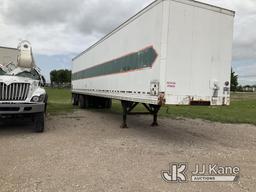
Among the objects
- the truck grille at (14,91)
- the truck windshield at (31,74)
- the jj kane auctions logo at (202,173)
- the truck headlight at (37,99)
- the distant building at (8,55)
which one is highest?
the distant building at (8,55)

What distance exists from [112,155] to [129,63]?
434cm

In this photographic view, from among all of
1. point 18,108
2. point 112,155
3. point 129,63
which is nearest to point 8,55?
point 18,108

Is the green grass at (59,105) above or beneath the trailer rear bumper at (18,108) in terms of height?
beneath

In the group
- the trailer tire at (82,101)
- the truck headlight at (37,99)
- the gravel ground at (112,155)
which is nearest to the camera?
the gravel ground at (112,155)

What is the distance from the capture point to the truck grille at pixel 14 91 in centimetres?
940

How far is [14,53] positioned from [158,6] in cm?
716

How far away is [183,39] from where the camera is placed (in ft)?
27.2

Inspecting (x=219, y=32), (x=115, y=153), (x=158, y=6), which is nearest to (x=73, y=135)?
(x=115, y=153)

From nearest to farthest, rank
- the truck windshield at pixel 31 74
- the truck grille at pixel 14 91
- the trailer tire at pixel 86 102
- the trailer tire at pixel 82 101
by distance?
the truck grille at pixel 14 91, the truck windshield at pixel 31 74, the trailer tire at pixel 86 102, the trailer tire at pixel 82 101

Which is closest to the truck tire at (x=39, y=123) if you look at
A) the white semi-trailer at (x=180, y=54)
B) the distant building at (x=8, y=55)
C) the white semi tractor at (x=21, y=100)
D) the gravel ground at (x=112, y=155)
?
the white semi tractor at (x=21, y=100)

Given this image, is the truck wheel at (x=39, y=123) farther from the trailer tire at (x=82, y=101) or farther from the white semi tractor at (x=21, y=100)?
the trailer tire at (x=82, y=101)

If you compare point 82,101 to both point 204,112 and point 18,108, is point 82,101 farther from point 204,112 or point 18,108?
point 18,108

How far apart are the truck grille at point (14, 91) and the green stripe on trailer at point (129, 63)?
132 inches

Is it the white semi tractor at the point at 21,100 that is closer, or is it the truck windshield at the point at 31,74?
the white semi tractor at the point at 21,100
